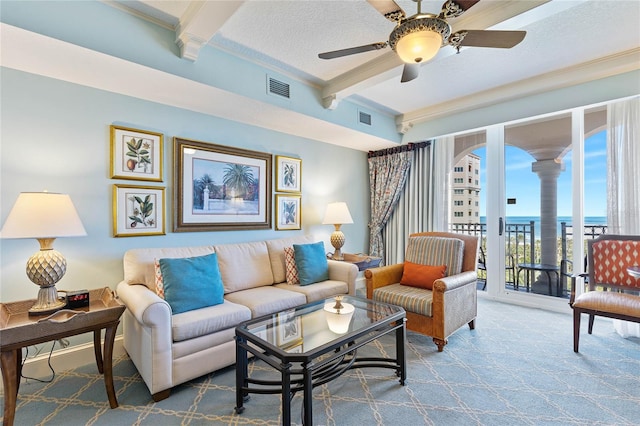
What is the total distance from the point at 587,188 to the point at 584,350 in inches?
71.4

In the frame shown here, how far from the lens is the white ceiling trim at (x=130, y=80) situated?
1.92 meters

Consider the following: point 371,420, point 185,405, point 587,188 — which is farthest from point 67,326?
point 587,188

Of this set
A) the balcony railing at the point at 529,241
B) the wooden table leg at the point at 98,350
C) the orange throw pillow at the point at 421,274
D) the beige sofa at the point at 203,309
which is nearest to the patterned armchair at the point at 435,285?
the orange throw pillow at the point at 421,274

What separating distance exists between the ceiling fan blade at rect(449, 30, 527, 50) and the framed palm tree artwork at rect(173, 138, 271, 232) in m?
2.38

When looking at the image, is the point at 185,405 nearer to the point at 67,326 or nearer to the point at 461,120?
the point at 67,326

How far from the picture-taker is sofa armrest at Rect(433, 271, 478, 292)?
2.52 meters

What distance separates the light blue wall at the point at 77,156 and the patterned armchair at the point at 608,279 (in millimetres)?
3434

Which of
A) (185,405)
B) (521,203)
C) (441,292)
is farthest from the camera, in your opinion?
(521,203)

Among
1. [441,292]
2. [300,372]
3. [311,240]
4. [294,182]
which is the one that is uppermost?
[294,182]

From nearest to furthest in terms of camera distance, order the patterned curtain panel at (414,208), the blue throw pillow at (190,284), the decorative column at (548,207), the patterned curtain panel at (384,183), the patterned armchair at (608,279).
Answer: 1. the blue throw pillow at (190,284)
2. the patterned armchair at (608,279)
3. the decorative column at (548,207)
4. the patterned curtain panel at (414,208)
5. the patterned curtain panel at (384,183)

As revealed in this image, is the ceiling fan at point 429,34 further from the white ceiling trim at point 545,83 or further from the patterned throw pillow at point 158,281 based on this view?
the patterned throw pillow at point 158,281

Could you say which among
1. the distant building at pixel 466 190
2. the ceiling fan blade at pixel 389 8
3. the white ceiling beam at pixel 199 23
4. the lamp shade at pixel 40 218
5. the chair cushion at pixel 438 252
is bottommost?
the chair cushion at pixel 438 252

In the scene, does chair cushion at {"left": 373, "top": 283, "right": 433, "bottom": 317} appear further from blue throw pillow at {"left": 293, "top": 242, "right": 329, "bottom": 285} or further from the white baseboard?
the white baseboard

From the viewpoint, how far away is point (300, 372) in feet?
5.08
